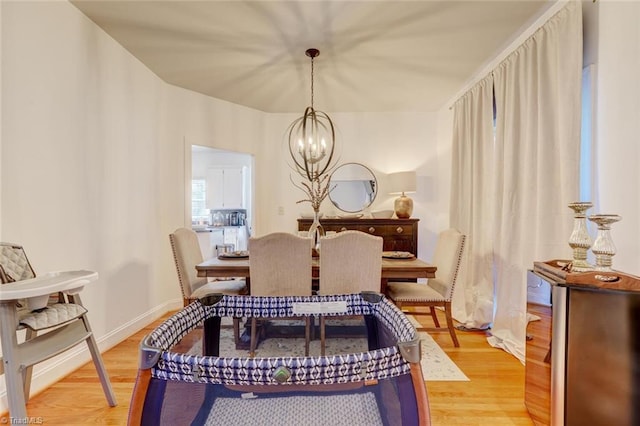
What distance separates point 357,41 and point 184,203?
2478 mm

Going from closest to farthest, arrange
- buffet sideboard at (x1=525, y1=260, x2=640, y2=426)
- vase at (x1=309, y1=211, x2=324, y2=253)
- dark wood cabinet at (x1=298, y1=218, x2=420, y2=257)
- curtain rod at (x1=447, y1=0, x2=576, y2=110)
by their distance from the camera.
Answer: buffet sideboard at (x1=525, y1=260, x2=640, y2=426)
curtain rod at (x1=447, y1=0, x2=576, y2=110)
vase at (x1=309, y1=211, x2=324, y2=253)
dark wood cabinet at (x1=298, y1=218, x2=420, y2=257)

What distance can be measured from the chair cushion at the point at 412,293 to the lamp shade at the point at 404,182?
4.71ft

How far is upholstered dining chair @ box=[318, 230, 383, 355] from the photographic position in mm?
2049

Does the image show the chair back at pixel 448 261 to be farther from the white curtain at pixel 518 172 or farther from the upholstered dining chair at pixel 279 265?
the upholstered dining chair at pixel 279 265

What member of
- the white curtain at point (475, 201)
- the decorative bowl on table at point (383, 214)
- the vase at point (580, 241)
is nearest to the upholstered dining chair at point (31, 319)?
the vase at point (580, 241)

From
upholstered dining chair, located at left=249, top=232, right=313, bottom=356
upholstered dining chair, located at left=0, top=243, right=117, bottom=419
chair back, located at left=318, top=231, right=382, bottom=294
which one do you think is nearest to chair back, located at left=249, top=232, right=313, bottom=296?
upholstered dining chair, located at left=249, top=232, right=313, bottom=356

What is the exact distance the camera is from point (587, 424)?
118cm

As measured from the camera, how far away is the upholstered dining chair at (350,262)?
6.72 ft

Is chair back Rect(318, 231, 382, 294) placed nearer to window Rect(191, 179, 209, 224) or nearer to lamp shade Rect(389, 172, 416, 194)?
lamp shade Rect(389, 172, 416, 194)

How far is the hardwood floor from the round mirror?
7.34 feet

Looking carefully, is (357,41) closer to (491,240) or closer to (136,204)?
(491,240)

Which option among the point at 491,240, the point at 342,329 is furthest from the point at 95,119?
the point at 491,240

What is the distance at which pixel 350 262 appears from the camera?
2.08 m

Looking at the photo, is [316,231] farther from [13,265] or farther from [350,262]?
[13,265]
